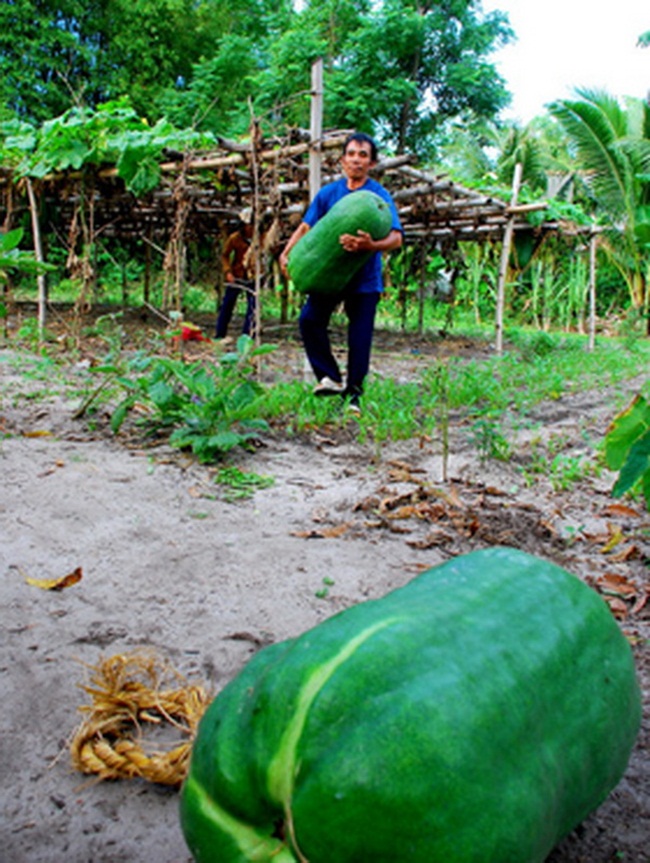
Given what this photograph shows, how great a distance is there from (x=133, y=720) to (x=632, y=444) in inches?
59.4

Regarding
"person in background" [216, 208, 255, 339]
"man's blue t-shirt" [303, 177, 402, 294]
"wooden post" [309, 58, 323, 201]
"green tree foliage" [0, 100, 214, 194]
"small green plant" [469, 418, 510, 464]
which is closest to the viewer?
"small green plant" [469, 418, 510, 464]

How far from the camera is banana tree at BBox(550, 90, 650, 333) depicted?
56.2ft

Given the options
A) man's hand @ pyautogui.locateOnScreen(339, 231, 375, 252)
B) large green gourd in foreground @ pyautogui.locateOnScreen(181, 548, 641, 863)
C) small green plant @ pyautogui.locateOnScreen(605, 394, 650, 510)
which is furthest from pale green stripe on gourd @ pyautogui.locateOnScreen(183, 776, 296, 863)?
man's hand @ pyautogui.locateOnScreen(339, 231, 375, 252)

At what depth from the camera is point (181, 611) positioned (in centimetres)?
217

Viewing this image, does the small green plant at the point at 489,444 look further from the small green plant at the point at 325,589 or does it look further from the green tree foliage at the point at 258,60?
the green tree foliage at the point at 258,60

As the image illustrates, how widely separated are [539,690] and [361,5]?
2818 cm

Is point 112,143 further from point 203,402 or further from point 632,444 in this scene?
point 632,444

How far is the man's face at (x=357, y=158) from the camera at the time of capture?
4.80m

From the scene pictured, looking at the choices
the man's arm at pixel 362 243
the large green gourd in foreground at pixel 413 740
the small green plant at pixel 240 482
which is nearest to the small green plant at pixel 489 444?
the small green plant at pixel 240 482

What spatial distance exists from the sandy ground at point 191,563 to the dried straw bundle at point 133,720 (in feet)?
0.12

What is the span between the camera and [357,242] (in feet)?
15.1

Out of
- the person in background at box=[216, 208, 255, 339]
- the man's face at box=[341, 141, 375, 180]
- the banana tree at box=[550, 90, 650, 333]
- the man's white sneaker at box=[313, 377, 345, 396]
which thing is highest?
the banana tree at box=[550, 90, 650, 333]

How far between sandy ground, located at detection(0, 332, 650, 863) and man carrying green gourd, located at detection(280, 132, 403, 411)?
832 mm

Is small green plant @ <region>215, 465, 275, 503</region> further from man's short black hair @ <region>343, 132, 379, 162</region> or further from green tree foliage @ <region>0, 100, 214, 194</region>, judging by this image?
green tree foliage @ <region>0, 100, 214, 194</region>
